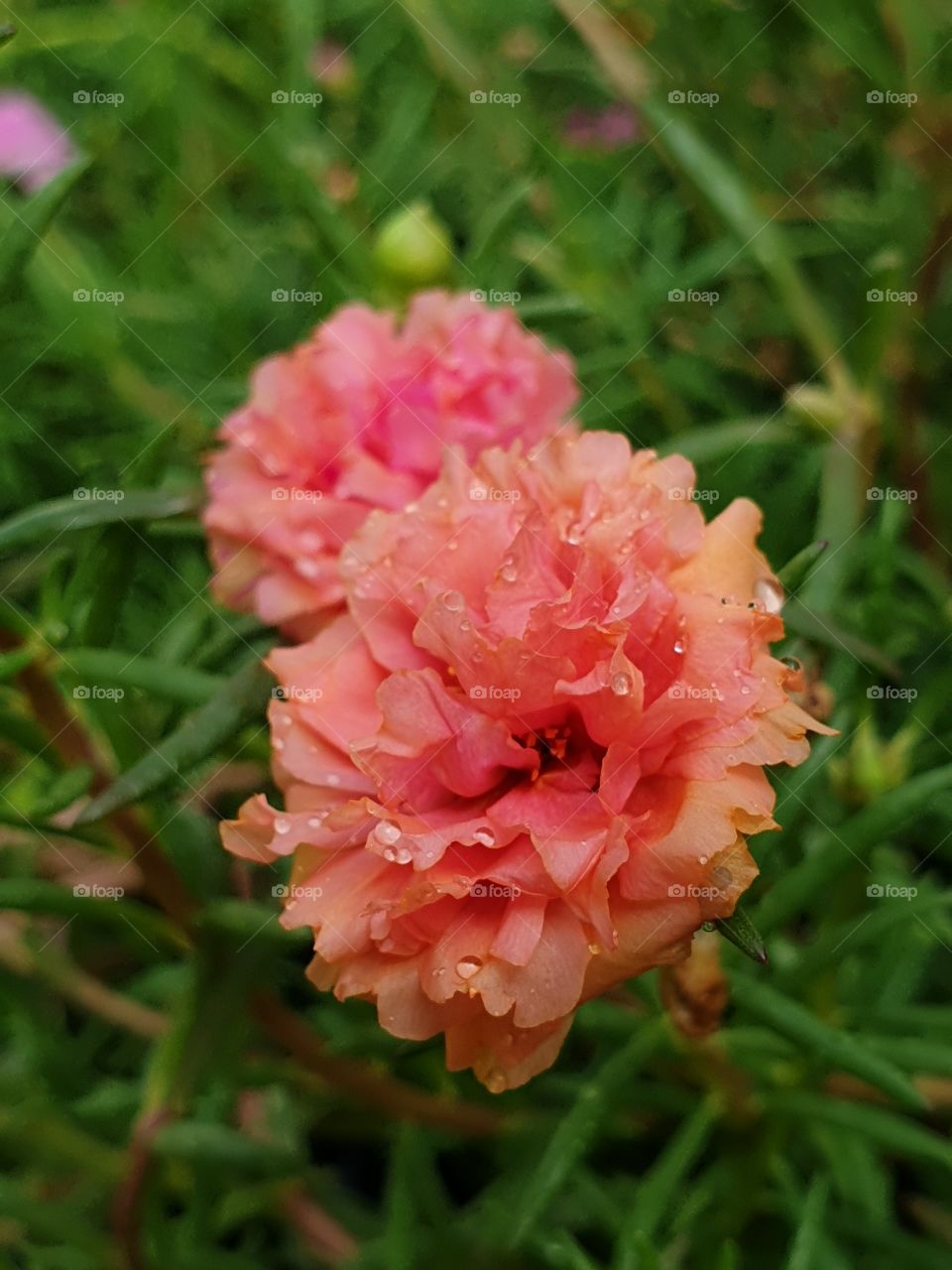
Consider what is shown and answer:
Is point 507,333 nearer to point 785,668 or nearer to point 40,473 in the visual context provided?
point 785,668

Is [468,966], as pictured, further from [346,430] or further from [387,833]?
[346,430]

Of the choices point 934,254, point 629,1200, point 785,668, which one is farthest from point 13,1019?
point 934,254

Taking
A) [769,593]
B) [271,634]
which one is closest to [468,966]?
[769,593]

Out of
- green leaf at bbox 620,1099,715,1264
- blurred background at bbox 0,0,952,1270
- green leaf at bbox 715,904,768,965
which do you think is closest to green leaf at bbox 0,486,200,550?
blurred background at bbox 0,0,952,1270

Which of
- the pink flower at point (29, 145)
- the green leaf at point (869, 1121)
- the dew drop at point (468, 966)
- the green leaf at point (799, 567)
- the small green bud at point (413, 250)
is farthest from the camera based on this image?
the pink flower at point (29, 145)

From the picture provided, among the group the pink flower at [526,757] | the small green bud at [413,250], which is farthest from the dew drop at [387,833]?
the small green bud at [413,250]

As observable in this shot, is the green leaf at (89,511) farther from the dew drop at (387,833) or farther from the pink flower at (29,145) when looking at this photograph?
the pink flower at (29,145)

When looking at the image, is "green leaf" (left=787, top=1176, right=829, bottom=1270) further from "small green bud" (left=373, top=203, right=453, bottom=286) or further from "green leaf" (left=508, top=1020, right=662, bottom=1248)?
"small green bud" (left=373, top=203, right=453, bottom=286)
